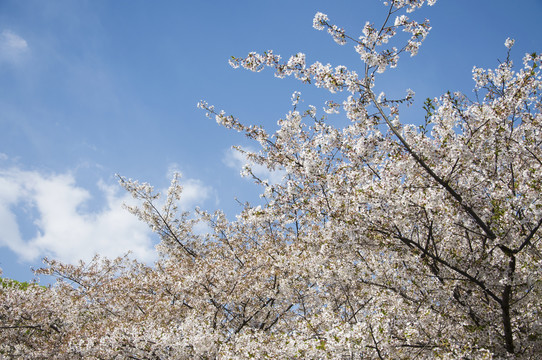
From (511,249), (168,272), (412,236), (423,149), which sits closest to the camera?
(511,249)

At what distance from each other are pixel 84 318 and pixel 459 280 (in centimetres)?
1307

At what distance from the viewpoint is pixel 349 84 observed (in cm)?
692

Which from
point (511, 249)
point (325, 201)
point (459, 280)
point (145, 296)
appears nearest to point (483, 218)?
point (511, 249)

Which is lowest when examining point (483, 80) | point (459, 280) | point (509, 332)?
point (509, 332)

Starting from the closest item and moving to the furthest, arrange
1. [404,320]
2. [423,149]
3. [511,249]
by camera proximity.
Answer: [511,249]
[423,149]
[404,320]

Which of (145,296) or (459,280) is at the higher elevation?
(145,296)

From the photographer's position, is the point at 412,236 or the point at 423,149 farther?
the point at 412,236

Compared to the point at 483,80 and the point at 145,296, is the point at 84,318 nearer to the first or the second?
the point at 145,296

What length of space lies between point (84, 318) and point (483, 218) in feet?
45.3

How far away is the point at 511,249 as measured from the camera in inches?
223

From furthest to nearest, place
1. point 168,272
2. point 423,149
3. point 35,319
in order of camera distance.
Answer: point 35,319 < point 168,272 < point 423,149

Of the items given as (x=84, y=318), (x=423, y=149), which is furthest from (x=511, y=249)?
(x=84, y=318)

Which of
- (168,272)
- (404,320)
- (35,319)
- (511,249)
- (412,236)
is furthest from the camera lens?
(35,319)

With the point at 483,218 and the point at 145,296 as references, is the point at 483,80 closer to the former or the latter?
the point at 483,218
